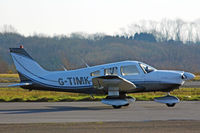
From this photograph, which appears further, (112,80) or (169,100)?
(169,100)

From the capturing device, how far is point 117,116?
14539 millimetres

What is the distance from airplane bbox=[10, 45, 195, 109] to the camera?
1800 cm

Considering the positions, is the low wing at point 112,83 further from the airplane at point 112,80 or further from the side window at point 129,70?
the side window at point 129,70

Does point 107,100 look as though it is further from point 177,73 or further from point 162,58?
point 162,58

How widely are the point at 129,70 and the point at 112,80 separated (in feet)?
3.87

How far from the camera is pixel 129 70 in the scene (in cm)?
1859

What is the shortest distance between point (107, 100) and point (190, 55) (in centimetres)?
11976

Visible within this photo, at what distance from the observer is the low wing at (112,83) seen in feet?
58.2

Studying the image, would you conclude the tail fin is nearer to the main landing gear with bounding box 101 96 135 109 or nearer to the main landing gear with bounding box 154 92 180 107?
the main landing gear with bounding box 101 96 135 109

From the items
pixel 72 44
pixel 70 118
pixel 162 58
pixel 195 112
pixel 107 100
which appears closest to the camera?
pixel 70 118

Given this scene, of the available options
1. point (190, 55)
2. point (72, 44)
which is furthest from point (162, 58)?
point (72, 44)

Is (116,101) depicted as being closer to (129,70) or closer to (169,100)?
(129,70)

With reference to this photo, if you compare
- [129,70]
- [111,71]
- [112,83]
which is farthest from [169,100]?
[111,71]

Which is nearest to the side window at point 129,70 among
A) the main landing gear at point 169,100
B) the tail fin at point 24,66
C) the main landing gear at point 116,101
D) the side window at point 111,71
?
the side window at point 111,71
